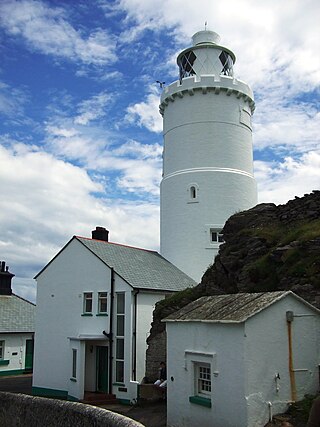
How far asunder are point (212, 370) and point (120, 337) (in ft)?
31.6

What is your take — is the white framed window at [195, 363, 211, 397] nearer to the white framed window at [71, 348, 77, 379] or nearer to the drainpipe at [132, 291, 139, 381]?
the drainpipe at [132, 291, 139, 381]

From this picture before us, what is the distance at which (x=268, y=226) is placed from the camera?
1858 centimetres

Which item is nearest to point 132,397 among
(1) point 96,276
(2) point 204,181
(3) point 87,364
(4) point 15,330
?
(3) point 87,364

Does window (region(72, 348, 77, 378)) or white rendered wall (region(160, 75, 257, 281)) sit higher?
white rendered wall (region(160, 75, 257, 281))

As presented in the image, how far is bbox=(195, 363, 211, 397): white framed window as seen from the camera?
13195 millimetres

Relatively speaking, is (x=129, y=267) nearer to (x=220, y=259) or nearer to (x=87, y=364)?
(x=87, y=364)

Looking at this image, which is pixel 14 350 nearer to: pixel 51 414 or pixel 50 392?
pixel 50 392

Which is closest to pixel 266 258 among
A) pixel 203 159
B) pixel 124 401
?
pixel 124 401

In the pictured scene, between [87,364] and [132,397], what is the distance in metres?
3.54

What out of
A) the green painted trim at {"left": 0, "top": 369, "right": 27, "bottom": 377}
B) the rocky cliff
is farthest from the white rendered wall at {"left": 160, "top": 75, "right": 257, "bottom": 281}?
the green painted trim at {"left": 0, "top": 369, "right": 27, "bottom": 377}

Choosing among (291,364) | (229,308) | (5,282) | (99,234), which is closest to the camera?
(291,364)

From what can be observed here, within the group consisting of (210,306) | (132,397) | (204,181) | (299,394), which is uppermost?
(204,181)

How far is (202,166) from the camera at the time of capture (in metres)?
28.3

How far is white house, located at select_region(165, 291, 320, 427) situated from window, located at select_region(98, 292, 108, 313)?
31.4ft
